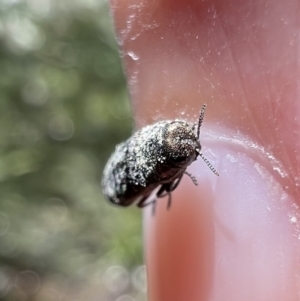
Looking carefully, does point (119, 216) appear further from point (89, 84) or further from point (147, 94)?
point (147, 94)

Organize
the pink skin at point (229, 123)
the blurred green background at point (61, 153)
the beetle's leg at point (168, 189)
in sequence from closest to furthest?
the pink skin at point (229, 123)
the beetle's leg at point (168, 189)
the blurred green background at point (61, 153)

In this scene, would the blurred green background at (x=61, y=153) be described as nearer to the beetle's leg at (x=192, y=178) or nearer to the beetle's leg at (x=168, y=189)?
the beetle's leg at (x=168, y=189)

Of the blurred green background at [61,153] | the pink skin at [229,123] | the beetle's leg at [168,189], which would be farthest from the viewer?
the blurred green background at [61,153]

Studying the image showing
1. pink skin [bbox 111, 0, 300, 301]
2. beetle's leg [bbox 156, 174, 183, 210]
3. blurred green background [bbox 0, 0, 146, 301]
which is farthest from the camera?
blurred green background [bbox 0, 0, 146, 301]

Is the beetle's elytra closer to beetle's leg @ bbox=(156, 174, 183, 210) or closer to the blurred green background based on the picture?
beetle's leg @ bbox=(156, 174, 183, 210)

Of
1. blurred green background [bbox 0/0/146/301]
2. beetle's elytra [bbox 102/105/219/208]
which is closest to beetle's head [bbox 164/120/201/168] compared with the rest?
beetle's elytra [bbox 102/105/219/208]

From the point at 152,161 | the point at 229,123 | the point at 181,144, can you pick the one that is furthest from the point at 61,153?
the point at 229,123

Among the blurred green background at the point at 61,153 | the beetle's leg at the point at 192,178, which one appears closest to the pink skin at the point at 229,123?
the beetle's leg at the point at 192,178

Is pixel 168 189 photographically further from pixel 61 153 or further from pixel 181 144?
pixel 61 153
